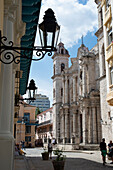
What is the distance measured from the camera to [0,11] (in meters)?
4.34

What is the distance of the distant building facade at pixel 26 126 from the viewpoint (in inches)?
1882

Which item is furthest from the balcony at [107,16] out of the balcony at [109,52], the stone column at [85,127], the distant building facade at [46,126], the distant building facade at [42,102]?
the distant building facade at [42,102]

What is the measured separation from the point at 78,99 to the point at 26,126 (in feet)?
57.5

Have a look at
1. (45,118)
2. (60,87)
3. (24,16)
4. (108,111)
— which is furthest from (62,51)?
(24,16)

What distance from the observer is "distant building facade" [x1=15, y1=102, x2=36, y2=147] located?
47.8 m

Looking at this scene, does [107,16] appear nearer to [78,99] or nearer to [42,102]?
[78,99]

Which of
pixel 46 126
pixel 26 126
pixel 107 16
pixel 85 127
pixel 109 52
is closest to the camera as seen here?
pixel 109 52

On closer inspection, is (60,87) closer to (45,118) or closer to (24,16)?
(45,118)

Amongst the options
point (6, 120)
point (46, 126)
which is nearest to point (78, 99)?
point (46, 126)

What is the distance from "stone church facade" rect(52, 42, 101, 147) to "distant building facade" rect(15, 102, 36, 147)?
650 cm

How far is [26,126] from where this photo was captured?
50.7 metres

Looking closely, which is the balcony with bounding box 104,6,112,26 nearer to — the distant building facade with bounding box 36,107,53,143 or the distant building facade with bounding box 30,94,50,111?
the distant building facade with bounding box 36,107,53,143

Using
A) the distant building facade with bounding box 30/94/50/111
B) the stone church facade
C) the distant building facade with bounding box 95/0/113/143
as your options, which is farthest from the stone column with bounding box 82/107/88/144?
the distant building facade with bounding box 30/94/50/111

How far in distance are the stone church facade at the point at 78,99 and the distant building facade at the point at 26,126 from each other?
650 centimetres
